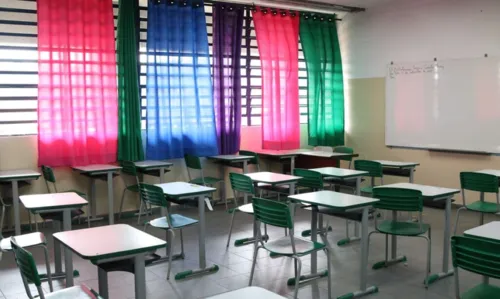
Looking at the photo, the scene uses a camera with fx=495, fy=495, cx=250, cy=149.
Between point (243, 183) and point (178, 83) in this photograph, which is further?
point (178, 83)

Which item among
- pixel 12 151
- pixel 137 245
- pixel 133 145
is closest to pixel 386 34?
pixel 133 145

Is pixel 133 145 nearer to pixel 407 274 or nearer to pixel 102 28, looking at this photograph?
pixel 102 28

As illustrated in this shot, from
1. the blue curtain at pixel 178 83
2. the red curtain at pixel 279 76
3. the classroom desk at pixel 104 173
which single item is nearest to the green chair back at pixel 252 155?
the blue curtain at pixel 178 83

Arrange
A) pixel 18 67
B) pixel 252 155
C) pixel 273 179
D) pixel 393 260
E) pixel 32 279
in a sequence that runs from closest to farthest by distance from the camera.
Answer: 1. pixel 32 279
2. pixel 393 260
3. pixel 273 179
4. pixel 18 67
5. pixel 252 155

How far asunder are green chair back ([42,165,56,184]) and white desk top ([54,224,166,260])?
3.12 meters

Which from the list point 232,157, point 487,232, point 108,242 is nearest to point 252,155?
point 232,157

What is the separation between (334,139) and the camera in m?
8.83

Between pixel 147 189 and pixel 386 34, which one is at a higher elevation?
pixel 386 34

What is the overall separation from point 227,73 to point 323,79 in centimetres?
192

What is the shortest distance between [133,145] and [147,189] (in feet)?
8.07

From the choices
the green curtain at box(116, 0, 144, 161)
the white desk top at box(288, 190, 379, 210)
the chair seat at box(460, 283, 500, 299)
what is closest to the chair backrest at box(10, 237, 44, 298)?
the white desk top at box(288, 190, 379, 210)

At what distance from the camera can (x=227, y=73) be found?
771 cm

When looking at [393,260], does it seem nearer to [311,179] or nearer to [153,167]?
[311,179]

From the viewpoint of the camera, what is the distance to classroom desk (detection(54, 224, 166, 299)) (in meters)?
2.53
